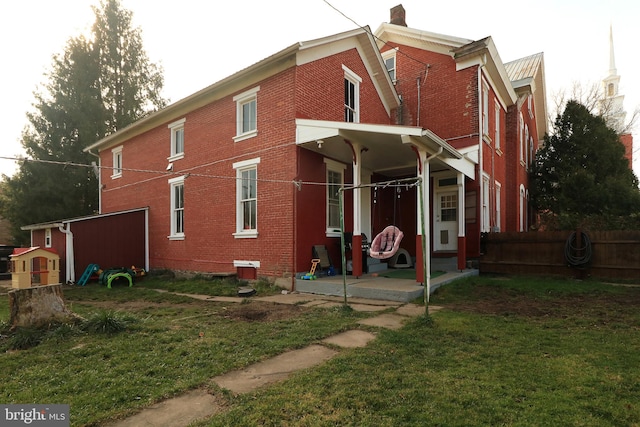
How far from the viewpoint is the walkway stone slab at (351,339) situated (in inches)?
189

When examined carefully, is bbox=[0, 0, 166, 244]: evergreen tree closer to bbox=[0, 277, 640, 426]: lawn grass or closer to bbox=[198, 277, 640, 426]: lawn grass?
bbox=[0, 277, 640, 426]: lawn grass

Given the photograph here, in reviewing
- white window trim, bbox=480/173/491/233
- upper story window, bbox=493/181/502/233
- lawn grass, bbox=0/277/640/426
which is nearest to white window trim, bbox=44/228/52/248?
lawn grass, bbox=0/277/640/426

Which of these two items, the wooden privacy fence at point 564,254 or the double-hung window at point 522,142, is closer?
the wooden privacy fence at point 564,254

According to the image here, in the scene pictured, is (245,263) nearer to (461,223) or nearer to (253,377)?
(461,223)

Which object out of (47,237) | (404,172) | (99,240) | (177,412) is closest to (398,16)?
(404,172)

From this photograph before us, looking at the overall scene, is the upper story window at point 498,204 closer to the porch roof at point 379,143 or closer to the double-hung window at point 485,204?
the double-hung window at point 485,204

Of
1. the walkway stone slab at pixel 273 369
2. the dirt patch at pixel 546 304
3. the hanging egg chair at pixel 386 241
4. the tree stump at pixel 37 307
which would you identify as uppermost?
the hanging egg chair at pixel 386 241

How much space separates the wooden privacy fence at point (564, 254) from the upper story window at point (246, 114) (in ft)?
27.1

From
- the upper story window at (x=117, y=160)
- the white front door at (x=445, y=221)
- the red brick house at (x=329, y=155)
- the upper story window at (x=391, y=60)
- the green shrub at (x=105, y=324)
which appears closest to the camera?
the green shrub at (x=105, y=324)

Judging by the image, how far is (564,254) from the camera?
10922 mm

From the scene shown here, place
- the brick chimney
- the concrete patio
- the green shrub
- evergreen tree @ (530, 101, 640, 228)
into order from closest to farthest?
the green shrub < the concrete patio < evergreen tree @ (530, 101, 640, 228) < the brick chimney

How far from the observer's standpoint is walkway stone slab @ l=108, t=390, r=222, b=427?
9.30 feet

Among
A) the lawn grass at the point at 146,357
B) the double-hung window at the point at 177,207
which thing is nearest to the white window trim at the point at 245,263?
the lawn grass at the point at 146,357

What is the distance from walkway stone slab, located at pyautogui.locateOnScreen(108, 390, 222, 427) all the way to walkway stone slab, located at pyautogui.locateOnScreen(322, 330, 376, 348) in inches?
77.3
